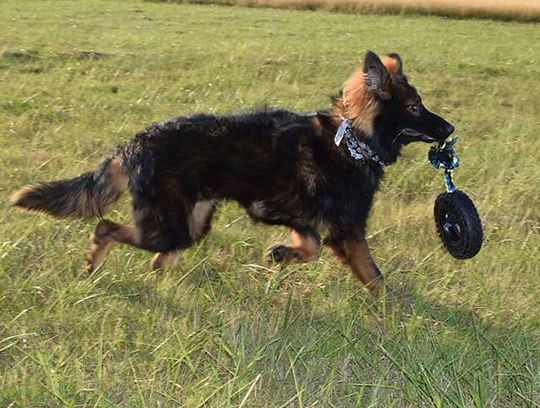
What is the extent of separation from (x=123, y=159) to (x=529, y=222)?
305 cm

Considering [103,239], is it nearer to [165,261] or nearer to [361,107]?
[165,261]

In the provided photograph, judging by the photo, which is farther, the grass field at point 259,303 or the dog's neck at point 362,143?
the dog's neck at point 362,143

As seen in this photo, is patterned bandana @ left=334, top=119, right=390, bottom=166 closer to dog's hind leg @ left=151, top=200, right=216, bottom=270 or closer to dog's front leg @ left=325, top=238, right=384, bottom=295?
dog's front leg @ left=325, top=238, right=384, bottom=295

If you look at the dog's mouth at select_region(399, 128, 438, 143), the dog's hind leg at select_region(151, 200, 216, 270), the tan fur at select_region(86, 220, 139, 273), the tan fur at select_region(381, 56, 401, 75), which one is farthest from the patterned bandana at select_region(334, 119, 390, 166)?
the tan fur at select_region(86, 220, 139, 273)

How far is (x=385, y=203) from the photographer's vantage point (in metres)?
5.73

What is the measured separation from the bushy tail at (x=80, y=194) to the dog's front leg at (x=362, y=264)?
1.37 m

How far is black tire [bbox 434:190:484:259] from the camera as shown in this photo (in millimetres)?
4348

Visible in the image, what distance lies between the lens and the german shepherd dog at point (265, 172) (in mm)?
4160

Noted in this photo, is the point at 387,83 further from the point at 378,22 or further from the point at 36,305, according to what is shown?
the point at 378,22

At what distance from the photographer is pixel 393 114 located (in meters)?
4.38

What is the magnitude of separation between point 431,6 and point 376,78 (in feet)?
71.5

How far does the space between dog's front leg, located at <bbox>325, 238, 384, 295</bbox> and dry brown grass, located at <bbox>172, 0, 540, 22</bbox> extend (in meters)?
21.1

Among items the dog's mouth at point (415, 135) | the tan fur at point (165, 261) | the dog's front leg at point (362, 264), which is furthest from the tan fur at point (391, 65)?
the tan fur at point (165, 261)

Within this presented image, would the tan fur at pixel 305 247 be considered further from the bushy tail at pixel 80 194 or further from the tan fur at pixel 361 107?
the bushy tail at pixel 80 194
